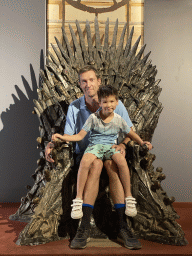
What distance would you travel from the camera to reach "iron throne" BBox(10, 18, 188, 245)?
250cm

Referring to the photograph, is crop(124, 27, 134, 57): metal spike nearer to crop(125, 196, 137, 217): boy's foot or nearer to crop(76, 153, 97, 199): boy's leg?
crop(76, 153, 97, 199): boy's leg

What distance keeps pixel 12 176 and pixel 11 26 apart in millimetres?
1752

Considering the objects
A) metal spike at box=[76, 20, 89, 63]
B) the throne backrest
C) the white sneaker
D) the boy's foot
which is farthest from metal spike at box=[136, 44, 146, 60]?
the white sneaker

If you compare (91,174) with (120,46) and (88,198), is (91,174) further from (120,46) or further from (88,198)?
(120,46)

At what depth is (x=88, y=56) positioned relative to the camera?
11.8ft

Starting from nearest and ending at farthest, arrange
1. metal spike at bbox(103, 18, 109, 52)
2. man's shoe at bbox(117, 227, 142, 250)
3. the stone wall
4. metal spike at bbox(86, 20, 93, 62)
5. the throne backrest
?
man's shoe at bbox(117, 227, 142, 250) → the throne backrest → metal spike at bbox(86, 20, 93, 62) → metal spike at bbox(103, 18, 109, 52) → the stone wall

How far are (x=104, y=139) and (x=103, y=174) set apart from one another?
279 mm

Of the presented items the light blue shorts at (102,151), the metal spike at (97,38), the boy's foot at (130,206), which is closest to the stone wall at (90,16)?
the metal spike at (97,38)

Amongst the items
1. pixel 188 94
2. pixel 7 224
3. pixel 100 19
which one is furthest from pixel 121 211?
pixel 100 19

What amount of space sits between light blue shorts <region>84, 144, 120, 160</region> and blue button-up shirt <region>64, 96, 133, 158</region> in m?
0.27

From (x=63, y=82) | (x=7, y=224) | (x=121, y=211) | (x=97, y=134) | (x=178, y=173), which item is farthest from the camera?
(x=178, y=173)

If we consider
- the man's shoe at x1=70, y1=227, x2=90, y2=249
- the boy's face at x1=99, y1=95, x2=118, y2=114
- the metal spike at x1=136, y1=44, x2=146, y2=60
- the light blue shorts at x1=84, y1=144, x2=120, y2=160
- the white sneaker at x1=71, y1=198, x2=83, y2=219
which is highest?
the metal spike at x1=136, y1=44, x2=146, y2=60

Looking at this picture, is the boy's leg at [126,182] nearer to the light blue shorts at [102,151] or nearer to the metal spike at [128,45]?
the light blue shorts at [102,151]

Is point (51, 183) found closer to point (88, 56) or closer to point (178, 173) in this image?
point (88, 56)
